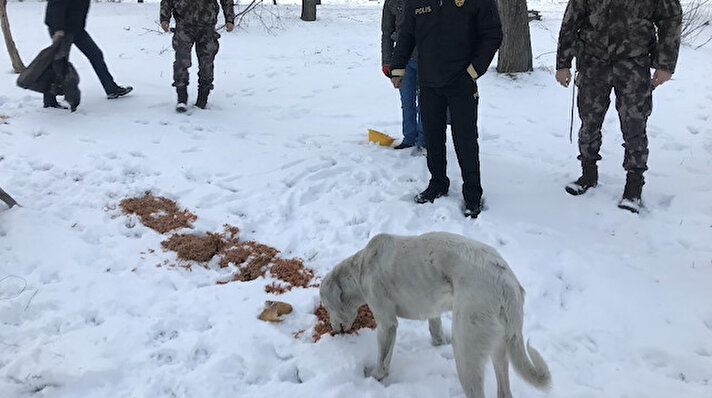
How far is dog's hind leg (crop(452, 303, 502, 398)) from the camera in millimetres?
2469

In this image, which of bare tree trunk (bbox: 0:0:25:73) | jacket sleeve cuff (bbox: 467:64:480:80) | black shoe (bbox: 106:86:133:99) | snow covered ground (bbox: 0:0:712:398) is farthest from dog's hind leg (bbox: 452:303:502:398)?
bare tree trunk (bbox: 0:0:25:73)

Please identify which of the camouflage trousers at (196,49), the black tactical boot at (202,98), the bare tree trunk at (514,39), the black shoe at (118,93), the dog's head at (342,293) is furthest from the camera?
the bare tree trunk at (514,39)

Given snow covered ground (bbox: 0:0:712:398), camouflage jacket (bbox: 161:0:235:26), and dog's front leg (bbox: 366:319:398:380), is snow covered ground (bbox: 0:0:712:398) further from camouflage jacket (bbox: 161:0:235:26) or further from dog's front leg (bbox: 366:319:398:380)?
camouflage jacket (bbox: 161:0:235:26)

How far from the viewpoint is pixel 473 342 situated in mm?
2502

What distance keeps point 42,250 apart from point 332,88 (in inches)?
232

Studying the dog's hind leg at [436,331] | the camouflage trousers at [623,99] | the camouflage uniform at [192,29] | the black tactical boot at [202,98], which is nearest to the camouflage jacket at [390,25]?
the camouflage trousers at [623,99]

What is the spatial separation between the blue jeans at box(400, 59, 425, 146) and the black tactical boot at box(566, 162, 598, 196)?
1791 mm

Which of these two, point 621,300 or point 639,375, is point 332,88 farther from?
point 639,375

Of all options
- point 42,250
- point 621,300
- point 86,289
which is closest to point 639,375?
point 621,300

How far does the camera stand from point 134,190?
5.29 meters

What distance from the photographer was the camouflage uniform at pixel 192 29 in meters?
6.88

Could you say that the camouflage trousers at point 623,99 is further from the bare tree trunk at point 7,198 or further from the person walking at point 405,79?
the bare tree trunk at point 7,198

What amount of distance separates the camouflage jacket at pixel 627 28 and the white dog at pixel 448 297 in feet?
9.19

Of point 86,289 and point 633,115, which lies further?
point 633,115
